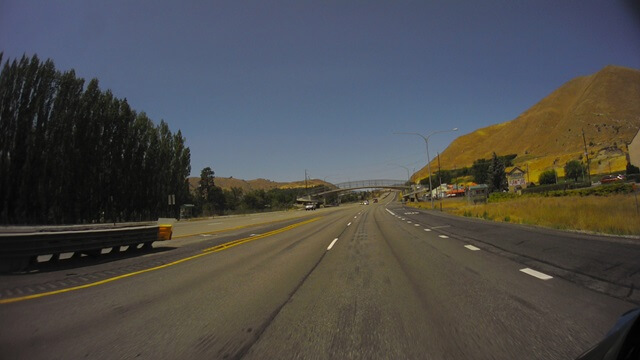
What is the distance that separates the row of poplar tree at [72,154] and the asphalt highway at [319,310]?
67.9 feet

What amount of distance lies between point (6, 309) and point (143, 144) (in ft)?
138

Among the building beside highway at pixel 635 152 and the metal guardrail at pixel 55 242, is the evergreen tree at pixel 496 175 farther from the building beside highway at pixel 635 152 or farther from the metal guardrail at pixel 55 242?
the metal guardrail at pixel 55 242

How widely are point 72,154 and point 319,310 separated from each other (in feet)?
113

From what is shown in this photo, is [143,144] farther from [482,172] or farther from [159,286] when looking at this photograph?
[482,172]

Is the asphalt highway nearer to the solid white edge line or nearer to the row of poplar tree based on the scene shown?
the solid white edge line

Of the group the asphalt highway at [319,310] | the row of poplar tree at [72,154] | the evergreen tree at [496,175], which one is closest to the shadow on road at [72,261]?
the asphalt highway at [319,310]

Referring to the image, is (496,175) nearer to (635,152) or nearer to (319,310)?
(635,152)

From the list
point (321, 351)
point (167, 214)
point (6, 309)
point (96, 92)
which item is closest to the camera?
point (321, 351)

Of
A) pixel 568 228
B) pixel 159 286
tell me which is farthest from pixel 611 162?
pixel 159 286

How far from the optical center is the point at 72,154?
1294 inches

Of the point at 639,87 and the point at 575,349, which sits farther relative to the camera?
the point at 639,87

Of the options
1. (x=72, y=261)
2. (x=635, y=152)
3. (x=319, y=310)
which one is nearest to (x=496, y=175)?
(x=635, y=152)

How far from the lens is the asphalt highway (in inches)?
161

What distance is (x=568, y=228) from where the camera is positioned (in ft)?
55.4
